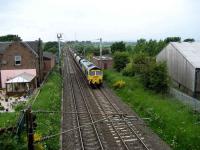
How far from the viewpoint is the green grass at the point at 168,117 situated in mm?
20250

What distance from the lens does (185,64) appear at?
3847 centimetres

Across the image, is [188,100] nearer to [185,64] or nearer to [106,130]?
[106,130]

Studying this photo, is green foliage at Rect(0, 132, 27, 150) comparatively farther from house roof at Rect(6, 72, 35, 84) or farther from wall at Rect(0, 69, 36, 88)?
wall at Rect(0, 69, 36, 88)

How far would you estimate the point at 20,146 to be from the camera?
16.4 m

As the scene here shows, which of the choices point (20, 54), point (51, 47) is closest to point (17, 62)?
point (20, 54)

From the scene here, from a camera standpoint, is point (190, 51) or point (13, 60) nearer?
point (190, 51)

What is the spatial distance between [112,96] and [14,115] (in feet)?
48.7

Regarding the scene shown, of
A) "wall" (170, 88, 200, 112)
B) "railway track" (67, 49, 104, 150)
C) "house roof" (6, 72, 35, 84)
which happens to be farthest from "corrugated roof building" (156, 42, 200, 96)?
"house roof" (6, 72, 35, 84)

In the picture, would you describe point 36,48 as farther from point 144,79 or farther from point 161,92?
point 161,92

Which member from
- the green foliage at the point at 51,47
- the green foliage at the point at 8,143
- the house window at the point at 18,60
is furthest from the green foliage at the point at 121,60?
the green foliage at the point at 51,47

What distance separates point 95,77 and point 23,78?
32.3 feet

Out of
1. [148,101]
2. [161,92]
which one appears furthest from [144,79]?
[148,101]

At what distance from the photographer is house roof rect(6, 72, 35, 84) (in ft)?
136

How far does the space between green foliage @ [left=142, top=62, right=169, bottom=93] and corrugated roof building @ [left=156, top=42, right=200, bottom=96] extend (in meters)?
2.94
